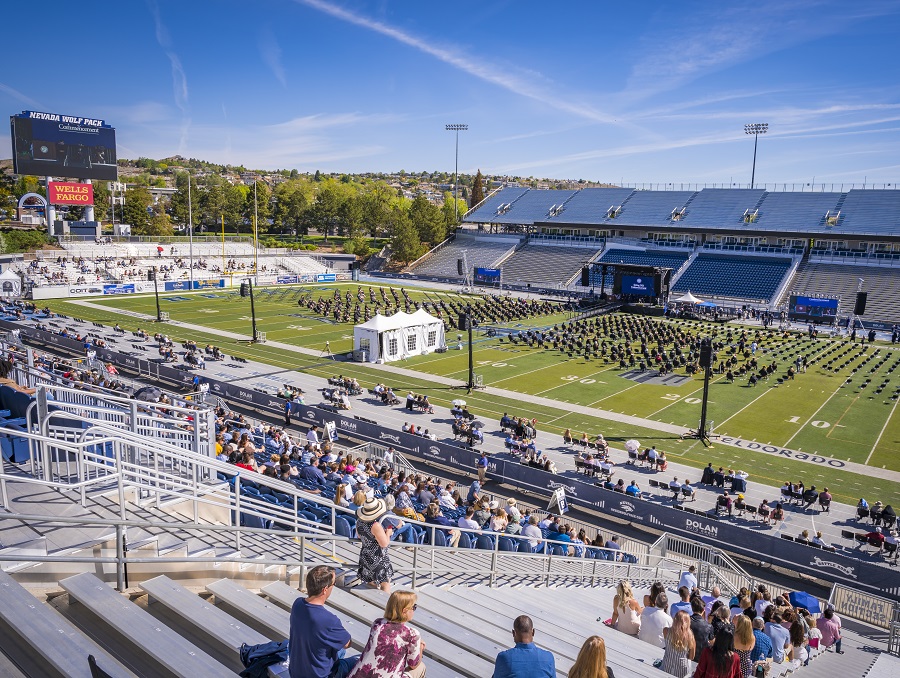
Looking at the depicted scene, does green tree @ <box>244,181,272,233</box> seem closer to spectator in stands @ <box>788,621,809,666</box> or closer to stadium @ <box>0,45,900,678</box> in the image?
stadium @ <box>0,45,900,678</box>

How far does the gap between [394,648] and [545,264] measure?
75.6 meters

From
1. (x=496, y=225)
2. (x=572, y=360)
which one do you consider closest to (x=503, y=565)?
(x=572, y=360)

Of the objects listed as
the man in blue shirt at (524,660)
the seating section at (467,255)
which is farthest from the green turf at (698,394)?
the seating section at (467,255)

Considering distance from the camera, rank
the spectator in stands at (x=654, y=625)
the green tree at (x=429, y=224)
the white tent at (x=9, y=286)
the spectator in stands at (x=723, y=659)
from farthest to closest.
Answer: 1. the green tree at (x=429, y=224)
2. the white tent at (x=9, y=286)
3. the spectator in stands at (x=654, y=625)
4. the spectator in stands at (x=723, y=659)

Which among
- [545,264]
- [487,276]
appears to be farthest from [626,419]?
[545,264]

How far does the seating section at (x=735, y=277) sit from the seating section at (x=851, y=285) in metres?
2.00

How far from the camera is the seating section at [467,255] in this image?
8350 cm

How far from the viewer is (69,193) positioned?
75.1 meters

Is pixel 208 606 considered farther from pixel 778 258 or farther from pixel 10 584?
pixel 778 258

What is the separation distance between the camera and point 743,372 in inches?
1357

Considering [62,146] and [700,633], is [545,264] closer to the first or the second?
[62,146]

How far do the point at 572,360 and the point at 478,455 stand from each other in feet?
58.2

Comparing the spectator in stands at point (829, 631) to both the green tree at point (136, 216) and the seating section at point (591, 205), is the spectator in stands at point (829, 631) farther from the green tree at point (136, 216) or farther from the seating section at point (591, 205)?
the green tree at point (136, 216)

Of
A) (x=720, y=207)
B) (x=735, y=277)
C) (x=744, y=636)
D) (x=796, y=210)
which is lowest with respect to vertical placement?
(x=744, y=636)
